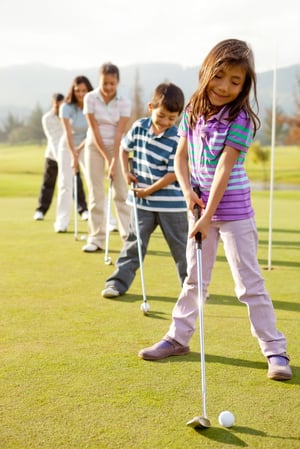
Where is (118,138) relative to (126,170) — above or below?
above

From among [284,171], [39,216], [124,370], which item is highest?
[124,370]

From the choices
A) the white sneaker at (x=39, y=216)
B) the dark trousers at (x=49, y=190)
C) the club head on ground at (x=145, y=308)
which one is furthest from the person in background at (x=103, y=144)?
the dark trousers at (x=49, y=190)

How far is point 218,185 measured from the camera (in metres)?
3.31

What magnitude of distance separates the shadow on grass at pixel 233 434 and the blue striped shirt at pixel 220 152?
1.12 m

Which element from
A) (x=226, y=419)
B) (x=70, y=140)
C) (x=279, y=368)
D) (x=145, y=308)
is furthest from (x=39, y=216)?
(x=226, y=419)

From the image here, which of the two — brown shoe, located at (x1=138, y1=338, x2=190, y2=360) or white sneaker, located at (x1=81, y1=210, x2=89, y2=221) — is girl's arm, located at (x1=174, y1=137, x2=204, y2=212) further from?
white sneaker, located at (x1=81, y1=210, x2=89, y2=221)

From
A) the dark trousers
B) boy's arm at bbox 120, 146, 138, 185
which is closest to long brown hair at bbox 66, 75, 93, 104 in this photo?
the dark trousers

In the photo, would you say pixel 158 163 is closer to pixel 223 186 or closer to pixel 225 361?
pixel 223 186

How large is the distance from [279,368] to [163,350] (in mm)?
624

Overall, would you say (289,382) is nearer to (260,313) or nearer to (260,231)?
(260,313)

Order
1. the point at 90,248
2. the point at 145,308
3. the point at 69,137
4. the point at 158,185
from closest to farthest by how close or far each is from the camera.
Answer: the point at 145,308
the point at 158,185
the point at 90,248
the point at 69,137

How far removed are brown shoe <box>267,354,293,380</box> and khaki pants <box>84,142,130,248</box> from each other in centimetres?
398

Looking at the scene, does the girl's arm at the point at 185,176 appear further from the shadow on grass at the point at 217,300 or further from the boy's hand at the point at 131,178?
the boy's hand at the point at 131,178

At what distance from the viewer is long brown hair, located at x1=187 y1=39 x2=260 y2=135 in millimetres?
3188
